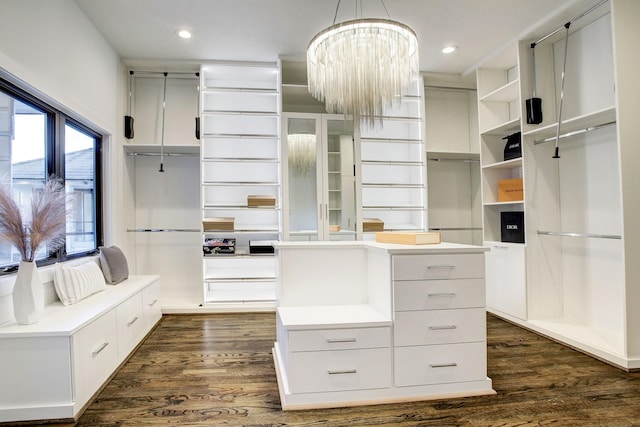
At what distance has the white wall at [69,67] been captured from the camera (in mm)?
2182

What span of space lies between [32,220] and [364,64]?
7.22ft

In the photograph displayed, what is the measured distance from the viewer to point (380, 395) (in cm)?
200

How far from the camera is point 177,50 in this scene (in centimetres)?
375

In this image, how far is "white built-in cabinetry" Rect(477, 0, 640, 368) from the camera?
2.62 metres

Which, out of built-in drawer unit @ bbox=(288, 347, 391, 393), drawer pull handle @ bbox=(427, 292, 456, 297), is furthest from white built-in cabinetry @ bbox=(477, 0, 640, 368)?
built-in drawer unit @ bbox=(288, 347, 391, 393)

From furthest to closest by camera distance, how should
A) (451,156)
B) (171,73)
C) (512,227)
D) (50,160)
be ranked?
(451,156)
(171,73)
(512,227)
(50,160)

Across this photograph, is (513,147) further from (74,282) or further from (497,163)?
(74,282)

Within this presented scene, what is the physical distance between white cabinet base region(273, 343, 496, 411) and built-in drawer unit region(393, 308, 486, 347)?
10.5 inches

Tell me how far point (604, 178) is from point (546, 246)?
30.7 inches

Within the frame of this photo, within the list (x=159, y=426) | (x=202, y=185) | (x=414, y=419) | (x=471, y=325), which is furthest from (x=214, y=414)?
(x=202, y=185)

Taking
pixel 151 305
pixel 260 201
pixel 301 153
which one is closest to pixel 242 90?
pixel 301 153

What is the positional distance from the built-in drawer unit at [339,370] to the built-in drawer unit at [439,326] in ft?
0.48

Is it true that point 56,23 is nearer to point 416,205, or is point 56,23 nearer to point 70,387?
point 70,387

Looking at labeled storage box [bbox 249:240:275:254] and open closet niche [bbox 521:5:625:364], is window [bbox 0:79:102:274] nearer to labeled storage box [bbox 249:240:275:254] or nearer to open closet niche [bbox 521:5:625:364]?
labeled storage box [bbox 249:240:275:254]
